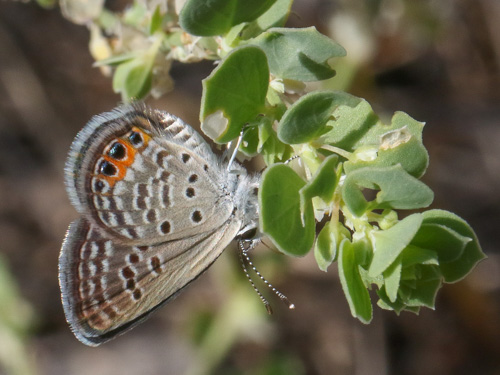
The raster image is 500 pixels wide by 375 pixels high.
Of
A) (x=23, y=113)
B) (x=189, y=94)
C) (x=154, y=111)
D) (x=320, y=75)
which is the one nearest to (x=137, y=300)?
(x=154, y=111)

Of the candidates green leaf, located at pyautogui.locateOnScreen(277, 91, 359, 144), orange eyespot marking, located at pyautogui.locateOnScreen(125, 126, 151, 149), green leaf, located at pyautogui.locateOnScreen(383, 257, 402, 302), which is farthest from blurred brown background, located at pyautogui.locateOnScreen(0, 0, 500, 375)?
green leaf, located at pyautogui.locateOnScreen(383, 257, 402, 302)

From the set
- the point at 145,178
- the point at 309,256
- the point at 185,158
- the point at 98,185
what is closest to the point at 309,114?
the point at 185,158

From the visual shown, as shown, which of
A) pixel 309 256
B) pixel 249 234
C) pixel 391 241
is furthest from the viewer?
pixel 309 256

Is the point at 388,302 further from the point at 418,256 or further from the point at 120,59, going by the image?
the point at 120,59

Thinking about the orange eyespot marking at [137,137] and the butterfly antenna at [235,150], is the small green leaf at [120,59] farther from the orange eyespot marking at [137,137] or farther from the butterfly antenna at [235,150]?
the butterfly antenna at [235,150]

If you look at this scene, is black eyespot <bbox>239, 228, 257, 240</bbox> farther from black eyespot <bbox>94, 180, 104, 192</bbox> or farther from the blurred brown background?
the blurred brown background

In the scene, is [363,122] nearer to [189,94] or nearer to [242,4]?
[242,4]
